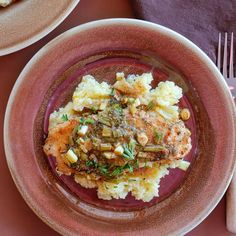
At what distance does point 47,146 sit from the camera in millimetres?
1704

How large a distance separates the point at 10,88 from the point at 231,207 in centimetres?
98

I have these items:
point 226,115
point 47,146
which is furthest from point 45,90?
point 226,115

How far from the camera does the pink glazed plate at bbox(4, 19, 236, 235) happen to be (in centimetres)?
175

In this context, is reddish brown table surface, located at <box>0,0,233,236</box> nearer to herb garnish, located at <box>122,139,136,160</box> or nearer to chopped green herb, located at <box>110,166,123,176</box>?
chopped green herb, located at <box>110,166,123,176</box>

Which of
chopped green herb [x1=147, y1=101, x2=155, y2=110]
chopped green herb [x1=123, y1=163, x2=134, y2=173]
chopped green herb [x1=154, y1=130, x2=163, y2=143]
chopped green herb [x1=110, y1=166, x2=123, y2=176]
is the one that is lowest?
chopped green herb [x1=110, y1=166, x2=123, y2=176]

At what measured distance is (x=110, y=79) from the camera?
1855mm

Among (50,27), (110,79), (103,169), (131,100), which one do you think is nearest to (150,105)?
(131,100)

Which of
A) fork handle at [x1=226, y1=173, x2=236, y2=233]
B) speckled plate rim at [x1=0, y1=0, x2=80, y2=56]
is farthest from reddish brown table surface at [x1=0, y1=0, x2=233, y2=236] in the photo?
speckled plate rim at [x1=0, y1=0, x2=80, y2=56]

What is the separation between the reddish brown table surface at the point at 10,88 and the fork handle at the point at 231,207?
0.04 metres

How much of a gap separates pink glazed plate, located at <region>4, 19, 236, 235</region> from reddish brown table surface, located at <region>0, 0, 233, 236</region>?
0.13m

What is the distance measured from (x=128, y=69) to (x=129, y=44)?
0.36ft

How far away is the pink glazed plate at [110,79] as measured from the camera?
5.73 ft

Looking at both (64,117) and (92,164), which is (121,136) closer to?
(92,164)

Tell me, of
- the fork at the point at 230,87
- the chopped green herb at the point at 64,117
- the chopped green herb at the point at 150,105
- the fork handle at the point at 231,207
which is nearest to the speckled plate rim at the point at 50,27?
the chopped green herb at the point at 64,117
